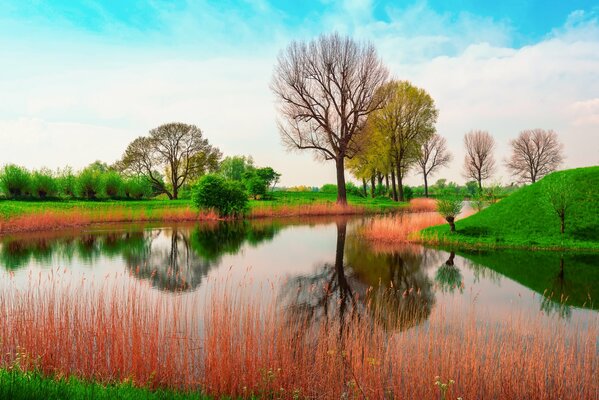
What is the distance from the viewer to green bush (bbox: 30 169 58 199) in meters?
43.4

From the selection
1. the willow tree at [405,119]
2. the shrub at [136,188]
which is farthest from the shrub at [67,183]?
the willow tree at [405,119]

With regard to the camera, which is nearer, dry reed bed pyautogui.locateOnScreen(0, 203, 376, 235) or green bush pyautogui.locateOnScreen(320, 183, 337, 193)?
dry reed bed pyautogui.locateOnScreen(0, 203, 376, 235)

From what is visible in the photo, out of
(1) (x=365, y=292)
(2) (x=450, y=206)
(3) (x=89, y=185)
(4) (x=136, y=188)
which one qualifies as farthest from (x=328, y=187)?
(1) (x=365, y=292)

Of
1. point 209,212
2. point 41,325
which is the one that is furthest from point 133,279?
point 209,212

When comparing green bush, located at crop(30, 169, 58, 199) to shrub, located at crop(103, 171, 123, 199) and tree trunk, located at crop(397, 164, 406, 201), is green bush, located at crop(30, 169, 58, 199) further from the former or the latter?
tree trunk, located at crop(397, 164, 406, 201)

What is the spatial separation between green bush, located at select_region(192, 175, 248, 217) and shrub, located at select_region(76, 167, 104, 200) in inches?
713

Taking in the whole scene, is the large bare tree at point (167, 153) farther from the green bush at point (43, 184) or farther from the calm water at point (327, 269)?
the calm water at point (327, 269)

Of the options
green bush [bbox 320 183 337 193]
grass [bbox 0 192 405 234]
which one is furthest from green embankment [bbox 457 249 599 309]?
green bush [bbox 320 183 337 193]

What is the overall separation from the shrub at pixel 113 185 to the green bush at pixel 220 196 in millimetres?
19378

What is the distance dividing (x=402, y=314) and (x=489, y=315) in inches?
88.0

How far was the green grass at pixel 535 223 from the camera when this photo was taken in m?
20.1

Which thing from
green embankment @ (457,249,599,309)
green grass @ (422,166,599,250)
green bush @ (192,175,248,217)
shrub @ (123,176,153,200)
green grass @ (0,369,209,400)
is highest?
shrub @ (123,176,153,200)

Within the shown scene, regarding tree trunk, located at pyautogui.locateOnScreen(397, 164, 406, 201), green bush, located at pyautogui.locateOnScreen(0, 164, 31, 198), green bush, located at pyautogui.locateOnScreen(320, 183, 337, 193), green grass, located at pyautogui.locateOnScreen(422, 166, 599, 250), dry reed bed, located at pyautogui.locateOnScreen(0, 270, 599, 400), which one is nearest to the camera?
dry reed bed, located at pyautogui.locateOnScreen(0, 270, 599, 400)

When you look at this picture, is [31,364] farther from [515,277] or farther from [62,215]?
[62,215]
